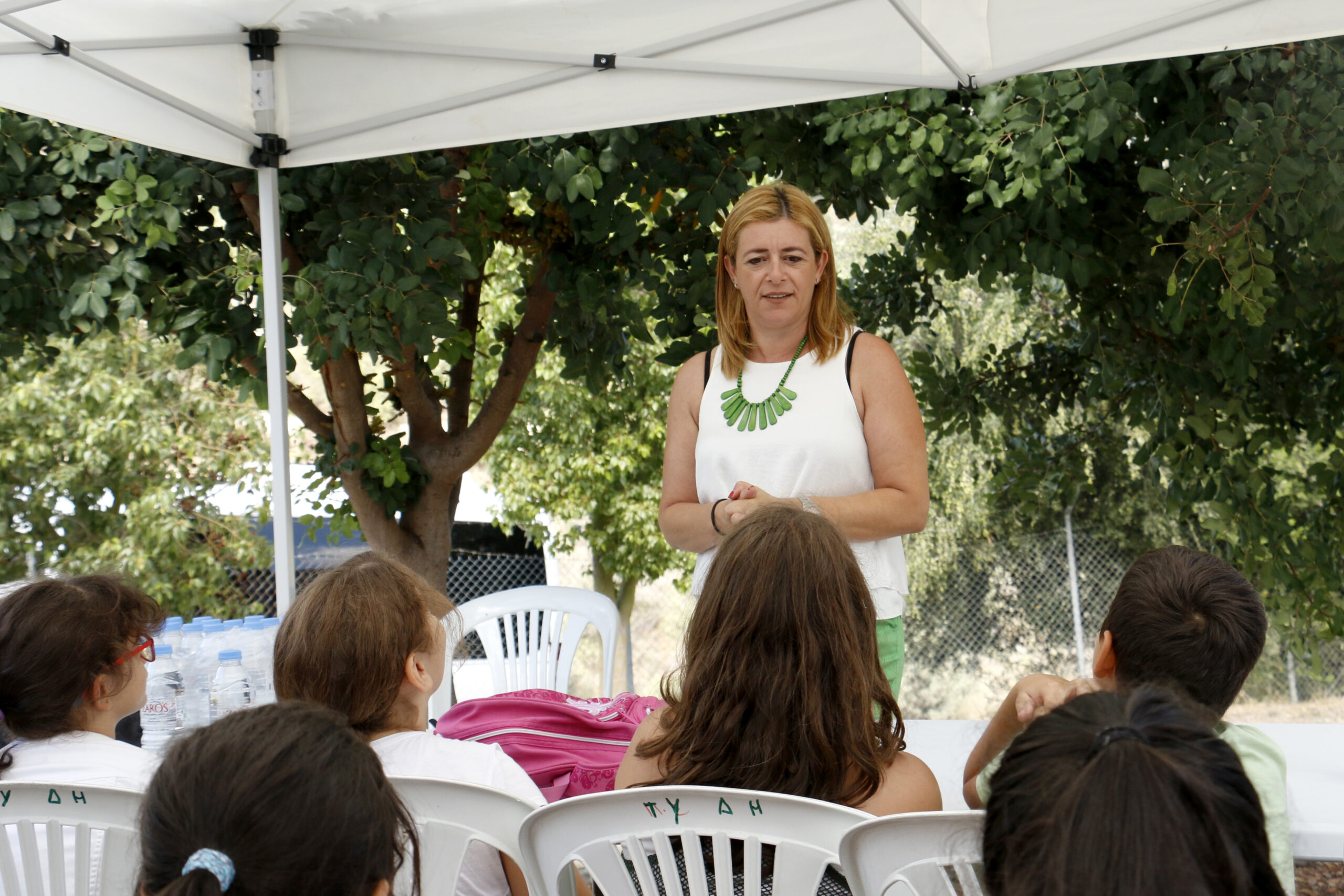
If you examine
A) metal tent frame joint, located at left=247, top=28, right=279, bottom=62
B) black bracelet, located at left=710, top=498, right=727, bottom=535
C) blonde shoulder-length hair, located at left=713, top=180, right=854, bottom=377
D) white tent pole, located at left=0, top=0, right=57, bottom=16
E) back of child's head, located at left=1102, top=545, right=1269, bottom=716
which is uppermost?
metal tent frame joint, located at left=247, top=28, right=279, bottom=62

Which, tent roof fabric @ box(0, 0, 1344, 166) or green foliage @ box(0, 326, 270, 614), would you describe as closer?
tent roof fabric @ box(0, 0, 1344, 166)

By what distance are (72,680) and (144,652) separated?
0.16m

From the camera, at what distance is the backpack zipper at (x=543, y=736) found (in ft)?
6.18

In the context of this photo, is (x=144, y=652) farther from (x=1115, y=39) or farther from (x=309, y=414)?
(x=309, y=414)

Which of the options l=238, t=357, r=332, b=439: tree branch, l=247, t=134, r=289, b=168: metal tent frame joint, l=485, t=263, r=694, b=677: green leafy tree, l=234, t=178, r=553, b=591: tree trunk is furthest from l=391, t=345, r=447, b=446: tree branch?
l=485, t=263, r=694, b=677: green leafy tree

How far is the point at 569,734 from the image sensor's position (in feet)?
6.34

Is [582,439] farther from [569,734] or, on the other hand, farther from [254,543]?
[569,734]

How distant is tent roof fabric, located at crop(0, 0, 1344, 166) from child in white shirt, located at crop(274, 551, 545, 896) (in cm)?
134

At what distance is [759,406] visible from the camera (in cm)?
209

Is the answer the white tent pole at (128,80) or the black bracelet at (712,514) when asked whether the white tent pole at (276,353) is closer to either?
the white tent pole at (128,80)

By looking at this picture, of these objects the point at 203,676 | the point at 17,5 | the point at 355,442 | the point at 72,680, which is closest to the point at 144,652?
the point at 72,680

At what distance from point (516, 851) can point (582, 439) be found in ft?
30.4

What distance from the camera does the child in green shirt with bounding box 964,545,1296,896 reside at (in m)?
1.37

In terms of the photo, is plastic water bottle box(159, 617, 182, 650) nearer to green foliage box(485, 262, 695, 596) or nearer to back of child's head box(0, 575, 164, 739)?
back of child's head box(0, 575, 164, 739)
